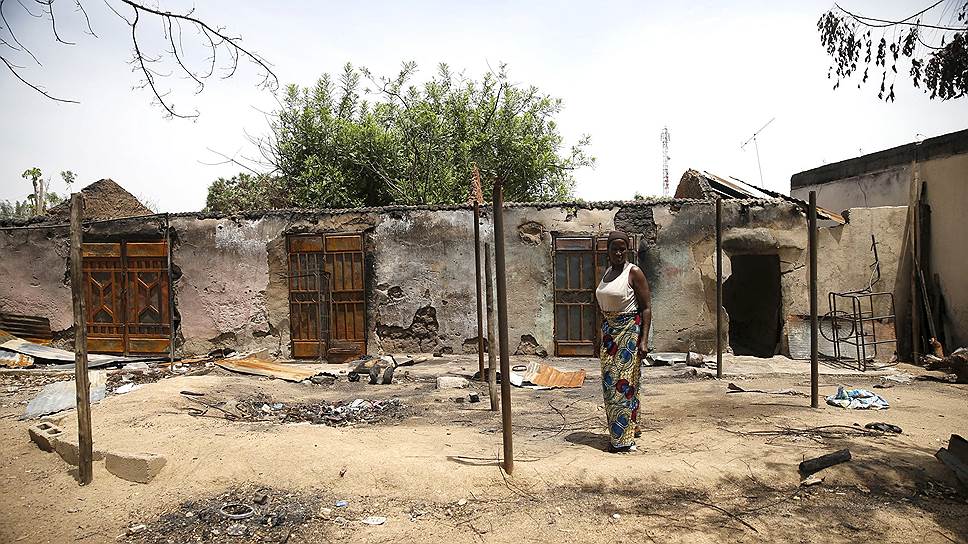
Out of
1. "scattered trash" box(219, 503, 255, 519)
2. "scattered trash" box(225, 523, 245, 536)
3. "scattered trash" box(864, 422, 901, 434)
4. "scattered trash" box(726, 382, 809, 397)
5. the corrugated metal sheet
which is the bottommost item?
"scattered trash" box(225, 523, 245, 536)

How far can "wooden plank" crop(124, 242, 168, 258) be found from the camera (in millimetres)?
10398

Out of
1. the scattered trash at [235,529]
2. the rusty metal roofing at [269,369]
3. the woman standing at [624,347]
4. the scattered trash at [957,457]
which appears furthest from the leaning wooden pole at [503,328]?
the rusty metal roofing at [269,369]

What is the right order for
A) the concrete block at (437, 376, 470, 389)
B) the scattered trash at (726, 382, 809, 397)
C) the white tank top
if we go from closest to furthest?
the white tank top → the scattered trash at (726, 382, 809, 397) → the concrete block at (437, 376, 470, 389)

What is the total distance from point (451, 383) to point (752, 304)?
737 centimetres

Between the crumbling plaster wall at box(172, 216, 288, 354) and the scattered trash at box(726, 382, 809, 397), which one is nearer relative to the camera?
the scattered trash at box(726, 382, 809, 397)

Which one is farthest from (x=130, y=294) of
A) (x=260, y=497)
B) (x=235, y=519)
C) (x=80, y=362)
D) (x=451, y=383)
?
(x=235, y=519)

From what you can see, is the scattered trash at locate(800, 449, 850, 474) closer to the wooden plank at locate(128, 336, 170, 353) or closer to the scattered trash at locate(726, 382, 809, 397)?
the scattered trash at locate(726, 382, 809, 397)

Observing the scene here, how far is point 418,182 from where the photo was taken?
1856 cm

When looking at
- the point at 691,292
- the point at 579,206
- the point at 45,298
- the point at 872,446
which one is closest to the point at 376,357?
the point at 579,206

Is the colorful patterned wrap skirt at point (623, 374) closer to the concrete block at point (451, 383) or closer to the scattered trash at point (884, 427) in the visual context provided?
the scattered trash at point (884, 427)

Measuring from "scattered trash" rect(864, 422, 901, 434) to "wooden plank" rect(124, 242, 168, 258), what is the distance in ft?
32.3

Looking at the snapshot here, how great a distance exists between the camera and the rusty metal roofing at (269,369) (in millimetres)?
8633

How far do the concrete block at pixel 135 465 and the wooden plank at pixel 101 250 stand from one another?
7053mm

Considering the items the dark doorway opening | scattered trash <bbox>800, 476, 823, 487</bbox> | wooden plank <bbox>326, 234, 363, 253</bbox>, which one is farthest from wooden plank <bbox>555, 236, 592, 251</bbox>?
scattered trash <bbox>800, 476, 823, 487</bbox>
